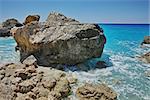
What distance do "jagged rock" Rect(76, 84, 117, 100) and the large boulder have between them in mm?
4433

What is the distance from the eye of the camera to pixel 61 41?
656 inches

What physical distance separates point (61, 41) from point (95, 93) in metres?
5.49

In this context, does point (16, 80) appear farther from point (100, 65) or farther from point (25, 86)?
point (100, 65)

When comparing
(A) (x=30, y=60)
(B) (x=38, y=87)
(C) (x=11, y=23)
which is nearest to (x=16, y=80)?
(B) (x=38, y=87)

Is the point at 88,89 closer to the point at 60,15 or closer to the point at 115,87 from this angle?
the point at 115,87

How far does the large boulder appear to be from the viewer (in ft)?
55.3

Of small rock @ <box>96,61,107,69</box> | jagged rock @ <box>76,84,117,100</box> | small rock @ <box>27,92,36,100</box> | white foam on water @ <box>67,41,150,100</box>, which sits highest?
small rock @ <box>27,92,36,100</box>

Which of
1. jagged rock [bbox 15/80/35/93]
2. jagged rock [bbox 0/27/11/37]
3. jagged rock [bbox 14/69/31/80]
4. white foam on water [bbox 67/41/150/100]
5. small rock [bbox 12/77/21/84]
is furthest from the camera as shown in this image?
jagged rock [bbox 0/27/11/37]

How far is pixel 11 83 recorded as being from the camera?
1232 cm

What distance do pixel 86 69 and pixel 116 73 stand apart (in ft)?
6.61

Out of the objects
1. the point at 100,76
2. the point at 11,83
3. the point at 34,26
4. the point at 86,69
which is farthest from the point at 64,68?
the point at 11,83

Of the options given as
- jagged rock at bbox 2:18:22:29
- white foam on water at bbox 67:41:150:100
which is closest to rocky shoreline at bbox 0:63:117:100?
white foam on water at bbox 67:41:150:100

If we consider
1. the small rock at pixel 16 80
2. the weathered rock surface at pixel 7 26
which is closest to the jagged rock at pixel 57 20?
the small rock at pixel 16 80

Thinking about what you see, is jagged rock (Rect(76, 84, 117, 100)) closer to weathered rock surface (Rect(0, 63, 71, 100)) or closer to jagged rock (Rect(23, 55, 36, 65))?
weathered rock surface (Rect(0, 63, 71, 100))
